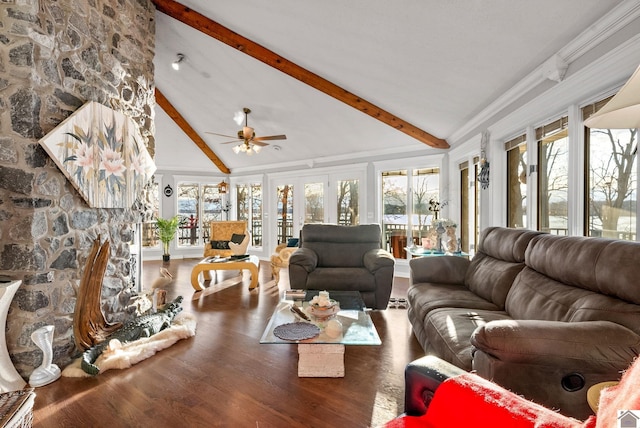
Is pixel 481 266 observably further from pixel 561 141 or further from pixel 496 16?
pixel 496 16

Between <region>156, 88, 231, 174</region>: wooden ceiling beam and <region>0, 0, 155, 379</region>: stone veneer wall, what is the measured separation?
12.1 ft

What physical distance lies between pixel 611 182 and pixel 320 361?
88.1 inches

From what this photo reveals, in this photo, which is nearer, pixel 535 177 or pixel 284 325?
pixel 284 325

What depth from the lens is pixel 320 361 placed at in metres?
2.24

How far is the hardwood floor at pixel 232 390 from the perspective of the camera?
180 cm

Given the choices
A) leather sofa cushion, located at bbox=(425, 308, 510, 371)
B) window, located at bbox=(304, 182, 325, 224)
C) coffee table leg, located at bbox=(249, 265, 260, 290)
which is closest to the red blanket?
leather sofa cushion, located at bbox=(425, 308, 510, 371)

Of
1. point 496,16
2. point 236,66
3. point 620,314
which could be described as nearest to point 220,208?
point 236,66

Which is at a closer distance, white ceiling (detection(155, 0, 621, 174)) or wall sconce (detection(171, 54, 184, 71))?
white ceiling (detection(155, 0, 621, 174))

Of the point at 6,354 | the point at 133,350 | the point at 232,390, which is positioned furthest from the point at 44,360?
the point at 232,390

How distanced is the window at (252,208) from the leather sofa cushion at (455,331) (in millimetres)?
6385

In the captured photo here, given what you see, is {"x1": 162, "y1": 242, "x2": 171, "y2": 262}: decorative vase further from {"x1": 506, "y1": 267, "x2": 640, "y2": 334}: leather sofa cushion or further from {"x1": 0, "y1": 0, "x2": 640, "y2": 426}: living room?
{"x1": 506, "y1": 267, "x2": 640, "y2": 334}: leather sofa cushion

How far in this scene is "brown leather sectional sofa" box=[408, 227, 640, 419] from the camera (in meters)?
1.24

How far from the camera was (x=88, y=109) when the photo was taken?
2637 millimetres

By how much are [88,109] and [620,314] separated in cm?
358
